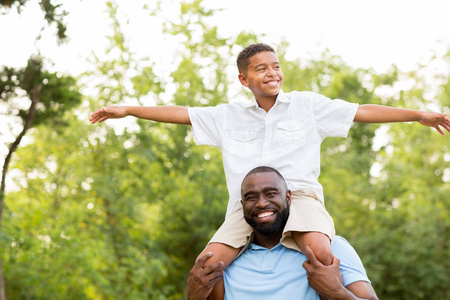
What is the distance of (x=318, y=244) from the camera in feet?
10.5

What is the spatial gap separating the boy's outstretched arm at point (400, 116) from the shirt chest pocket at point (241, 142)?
2.10ft

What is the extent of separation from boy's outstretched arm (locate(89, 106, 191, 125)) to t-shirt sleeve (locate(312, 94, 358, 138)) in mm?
798

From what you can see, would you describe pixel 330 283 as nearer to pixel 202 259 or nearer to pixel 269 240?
pixel 269 240

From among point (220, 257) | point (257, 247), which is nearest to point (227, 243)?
point (220, 257)

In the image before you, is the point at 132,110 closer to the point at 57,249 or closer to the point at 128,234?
the point at 57,249

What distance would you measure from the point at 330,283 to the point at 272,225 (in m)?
0.46

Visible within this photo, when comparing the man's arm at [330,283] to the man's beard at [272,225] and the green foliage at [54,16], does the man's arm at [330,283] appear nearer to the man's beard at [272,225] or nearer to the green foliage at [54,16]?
the man's beard at [272,225]

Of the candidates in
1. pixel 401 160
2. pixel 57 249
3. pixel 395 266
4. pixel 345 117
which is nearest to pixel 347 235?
pixel 395 266

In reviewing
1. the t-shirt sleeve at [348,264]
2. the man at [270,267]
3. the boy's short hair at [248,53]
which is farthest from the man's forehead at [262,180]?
the boy's short hair at [248,53]

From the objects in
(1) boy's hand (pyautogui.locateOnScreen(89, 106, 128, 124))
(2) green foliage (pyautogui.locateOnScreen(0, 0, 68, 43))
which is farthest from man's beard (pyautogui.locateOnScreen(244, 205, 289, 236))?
(2) green foliage (pyautogui.locateOnScreen(0, 0, 68, 43))

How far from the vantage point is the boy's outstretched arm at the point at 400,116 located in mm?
3486

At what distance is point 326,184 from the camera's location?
1538 centimetres

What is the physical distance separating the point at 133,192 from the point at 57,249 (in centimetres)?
312

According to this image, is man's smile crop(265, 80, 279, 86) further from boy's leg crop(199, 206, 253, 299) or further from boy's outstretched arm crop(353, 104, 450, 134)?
boy's leg crop(199, 206, 253, 299)
